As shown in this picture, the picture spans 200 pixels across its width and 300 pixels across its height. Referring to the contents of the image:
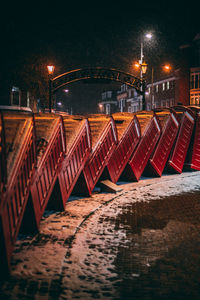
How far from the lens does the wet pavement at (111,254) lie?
12.6ft

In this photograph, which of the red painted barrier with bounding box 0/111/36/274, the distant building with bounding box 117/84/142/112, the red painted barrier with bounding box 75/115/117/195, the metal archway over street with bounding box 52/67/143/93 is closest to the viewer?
the red painted barrier with bounding box 0/111/36/274

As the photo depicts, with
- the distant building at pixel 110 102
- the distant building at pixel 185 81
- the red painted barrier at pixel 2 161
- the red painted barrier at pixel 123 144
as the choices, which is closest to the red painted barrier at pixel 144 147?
the red painted barrier at pixel 123 144

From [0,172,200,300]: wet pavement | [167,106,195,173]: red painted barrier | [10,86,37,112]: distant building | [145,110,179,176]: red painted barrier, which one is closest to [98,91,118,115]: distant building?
[10,86,37,112]: distant building

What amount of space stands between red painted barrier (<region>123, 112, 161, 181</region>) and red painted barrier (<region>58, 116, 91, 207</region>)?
2.83 m

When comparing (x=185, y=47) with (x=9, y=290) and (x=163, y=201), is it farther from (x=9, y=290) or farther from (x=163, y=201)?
(x=9, y=290)

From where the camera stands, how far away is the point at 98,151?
934cm

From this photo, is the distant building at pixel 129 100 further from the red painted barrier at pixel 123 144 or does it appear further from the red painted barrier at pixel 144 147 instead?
the red painted barrier at pixel 123 144

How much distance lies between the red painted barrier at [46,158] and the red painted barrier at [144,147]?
4321 millimetres

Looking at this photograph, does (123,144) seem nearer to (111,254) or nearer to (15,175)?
(111,254)

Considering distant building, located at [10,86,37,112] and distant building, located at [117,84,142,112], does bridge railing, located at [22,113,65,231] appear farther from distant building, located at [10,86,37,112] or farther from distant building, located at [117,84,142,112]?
distant building, located at [117,84,142,112]

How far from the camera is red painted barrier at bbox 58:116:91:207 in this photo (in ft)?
24.6

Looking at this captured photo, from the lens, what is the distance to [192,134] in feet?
45.1

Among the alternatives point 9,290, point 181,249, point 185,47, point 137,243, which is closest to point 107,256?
point 137,243

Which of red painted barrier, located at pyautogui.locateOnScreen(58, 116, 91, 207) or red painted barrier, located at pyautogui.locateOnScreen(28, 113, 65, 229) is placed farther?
red painted barrier, located at pyautogui.locateOnScreen(58, 116, 91, 207)
